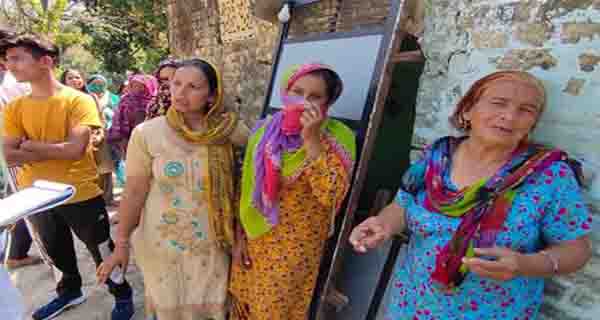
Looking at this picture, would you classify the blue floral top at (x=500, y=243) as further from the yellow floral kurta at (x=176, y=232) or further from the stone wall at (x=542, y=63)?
the yellow floral kurta at (x=176, y=232)

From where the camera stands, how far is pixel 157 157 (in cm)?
144

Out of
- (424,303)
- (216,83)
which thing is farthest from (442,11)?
(424,303)

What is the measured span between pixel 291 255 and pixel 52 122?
1591mm

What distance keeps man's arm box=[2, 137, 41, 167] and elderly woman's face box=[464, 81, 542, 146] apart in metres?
2.19

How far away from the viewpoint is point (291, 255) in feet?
4.71

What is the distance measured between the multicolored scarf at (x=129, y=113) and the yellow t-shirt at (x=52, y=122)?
41.6 inches

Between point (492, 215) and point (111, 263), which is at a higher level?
point (492, 215)

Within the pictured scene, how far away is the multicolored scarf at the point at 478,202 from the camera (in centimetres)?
90

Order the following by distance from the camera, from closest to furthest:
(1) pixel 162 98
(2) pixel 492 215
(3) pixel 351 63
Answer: (2) pixel 492 215, (3) pixel 351 63, (1) pixel 162 98

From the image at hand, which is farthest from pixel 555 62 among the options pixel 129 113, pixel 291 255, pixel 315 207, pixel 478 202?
pixel 129 113

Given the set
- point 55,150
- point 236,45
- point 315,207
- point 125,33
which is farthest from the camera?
point 125,33

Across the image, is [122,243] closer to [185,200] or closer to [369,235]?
[185,200]

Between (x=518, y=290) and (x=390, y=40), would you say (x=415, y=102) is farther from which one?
(x=518, y=290)

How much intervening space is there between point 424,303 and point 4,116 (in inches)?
95.7
